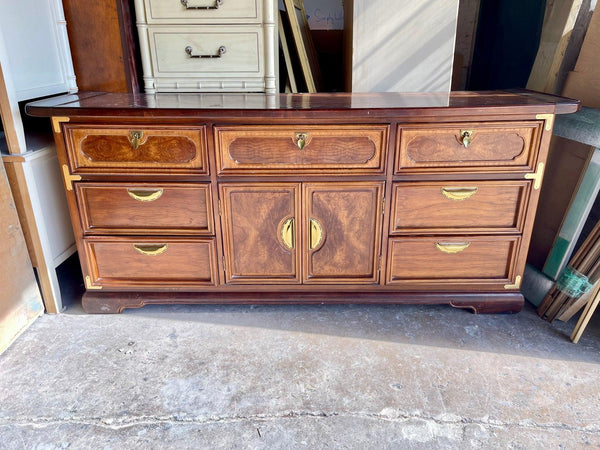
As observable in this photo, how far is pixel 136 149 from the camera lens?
1.85 m

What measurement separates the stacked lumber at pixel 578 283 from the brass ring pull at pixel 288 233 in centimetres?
120

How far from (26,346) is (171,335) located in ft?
1.92

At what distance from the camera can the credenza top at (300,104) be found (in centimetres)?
175

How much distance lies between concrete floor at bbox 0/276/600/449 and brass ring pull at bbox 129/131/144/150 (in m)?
0.80

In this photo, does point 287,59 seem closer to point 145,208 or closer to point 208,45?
point 208,45

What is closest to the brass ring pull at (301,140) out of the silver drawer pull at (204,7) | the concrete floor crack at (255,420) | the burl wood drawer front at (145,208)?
the burl wood drawer front at (145,208)

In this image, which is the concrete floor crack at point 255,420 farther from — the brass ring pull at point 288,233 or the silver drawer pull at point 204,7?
the silver drawer pull at point 204,7

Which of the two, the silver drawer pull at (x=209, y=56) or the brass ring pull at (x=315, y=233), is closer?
the brass ring pull at (x=315, y=233)

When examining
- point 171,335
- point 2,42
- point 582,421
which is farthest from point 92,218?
point 582,421

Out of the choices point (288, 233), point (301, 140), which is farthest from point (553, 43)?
point (288, 233)

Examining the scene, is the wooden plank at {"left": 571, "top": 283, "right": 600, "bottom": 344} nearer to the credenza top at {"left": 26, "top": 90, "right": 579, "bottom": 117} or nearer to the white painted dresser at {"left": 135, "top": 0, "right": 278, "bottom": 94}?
the credenza top at {"left": 26, "top": 90, "right": 579, "bottom": 117}

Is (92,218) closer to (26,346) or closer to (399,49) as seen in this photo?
(26,346)

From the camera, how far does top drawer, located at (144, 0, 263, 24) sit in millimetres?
2068

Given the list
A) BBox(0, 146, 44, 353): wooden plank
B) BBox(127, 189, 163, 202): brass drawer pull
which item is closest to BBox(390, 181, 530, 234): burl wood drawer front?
BBox(127, 189, 163, 202): brass drawer pull
